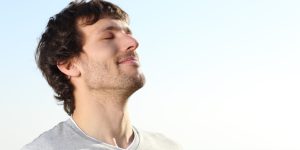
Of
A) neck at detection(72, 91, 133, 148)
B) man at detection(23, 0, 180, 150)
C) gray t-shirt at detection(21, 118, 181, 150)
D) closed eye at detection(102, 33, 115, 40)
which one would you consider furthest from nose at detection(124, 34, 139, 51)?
gray t-shirt at detection(21, 118, 181, 150)

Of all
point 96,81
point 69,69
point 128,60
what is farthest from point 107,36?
point 69,69

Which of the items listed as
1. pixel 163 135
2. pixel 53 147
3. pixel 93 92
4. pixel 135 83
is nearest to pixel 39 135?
pixel 53 147

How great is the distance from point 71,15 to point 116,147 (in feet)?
4.32

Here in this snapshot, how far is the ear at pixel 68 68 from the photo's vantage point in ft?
13.7

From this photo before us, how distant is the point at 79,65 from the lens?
4.15 meters

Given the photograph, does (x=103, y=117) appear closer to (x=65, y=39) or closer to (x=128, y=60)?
(x=128, y=60)

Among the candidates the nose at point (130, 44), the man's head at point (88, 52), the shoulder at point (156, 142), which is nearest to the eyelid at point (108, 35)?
the man's head at point (88, 52)

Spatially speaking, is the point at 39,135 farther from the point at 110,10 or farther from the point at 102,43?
the point at 110,10

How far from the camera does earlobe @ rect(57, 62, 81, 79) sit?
4174 millimetres

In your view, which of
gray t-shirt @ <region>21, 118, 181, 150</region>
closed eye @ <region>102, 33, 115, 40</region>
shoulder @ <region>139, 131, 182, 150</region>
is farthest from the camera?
shoulder @ <region>139, 131, 182, 150</region>

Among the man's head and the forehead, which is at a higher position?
the forehead

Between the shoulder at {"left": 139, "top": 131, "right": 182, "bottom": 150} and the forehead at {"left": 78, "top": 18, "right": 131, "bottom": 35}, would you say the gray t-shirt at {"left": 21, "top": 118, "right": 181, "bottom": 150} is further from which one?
the forehead at {"left": 78, "top": 18, "right": 131, "bottom": 35}

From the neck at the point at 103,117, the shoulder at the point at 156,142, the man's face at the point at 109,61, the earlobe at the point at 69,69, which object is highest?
the man's face at the point at 109,61

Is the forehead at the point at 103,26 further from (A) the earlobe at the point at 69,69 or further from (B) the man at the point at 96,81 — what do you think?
(A) the earlobe at the point at 69,69
